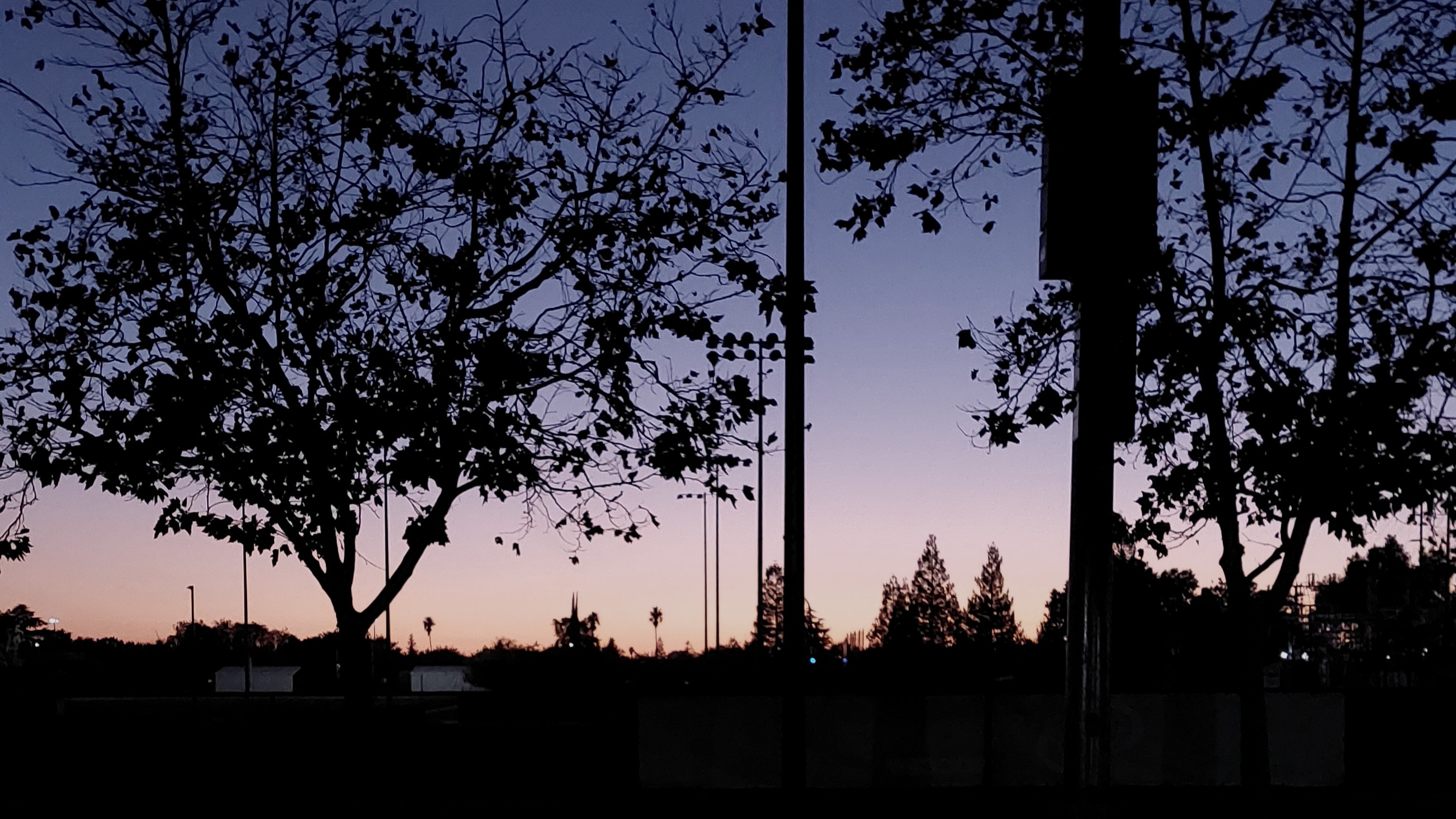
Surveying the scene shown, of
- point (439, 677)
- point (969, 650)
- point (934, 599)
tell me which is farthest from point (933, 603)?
point (969, 650)

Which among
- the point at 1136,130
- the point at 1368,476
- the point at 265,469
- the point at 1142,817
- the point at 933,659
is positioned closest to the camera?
the point at 1136,130

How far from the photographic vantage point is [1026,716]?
732 inches

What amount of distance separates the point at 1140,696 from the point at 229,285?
11589 millimetres

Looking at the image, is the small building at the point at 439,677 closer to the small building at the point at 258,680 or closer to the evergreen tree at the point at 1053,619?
the small building at the point at 258,680

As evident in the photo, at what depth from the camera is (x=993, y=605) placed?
551 ft

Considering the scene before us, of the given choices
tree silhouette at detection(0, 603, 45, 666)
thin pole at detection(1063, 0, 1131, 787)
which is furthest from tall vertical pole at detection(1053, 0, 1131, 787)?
tree silhouette at detection(0, 603, 45, 666)

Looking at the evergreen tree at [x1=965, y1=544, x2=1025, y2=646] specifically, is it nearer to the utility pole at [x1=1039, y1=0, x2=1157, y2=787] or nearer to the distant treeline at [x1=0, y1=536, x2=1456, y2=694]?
the distant treeline at [x1=0, y1=536, x2=1456, y2=694]

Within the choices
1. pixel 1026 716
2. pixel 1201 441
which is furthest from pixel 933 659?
pixel 1201 441

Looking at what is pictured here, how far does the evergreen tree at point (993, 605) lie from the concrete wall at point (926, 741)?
485 feet

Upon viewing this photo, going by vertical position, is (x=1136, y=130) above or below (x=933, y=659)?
above

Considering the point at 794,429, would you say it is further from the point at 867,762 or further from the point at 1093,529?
the point at 867,762

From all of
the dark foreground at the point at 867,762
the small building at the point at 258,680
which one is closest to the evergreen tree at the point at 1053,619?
the small building at the point at 258,680

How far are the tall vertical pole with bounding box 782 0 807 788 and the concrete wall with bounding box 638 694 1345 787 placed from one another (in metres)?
7.02

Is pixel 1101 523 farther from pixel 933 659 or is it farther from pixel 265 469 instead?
pixel 933 659
